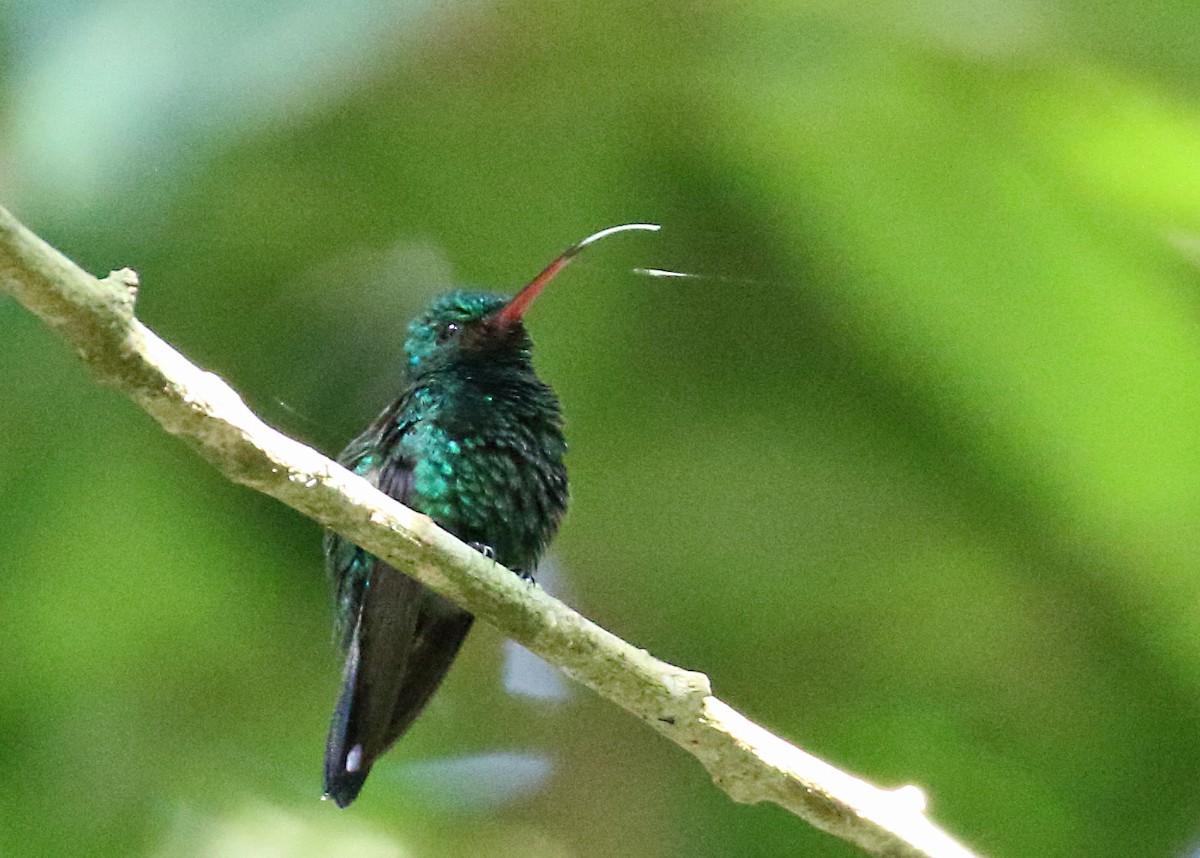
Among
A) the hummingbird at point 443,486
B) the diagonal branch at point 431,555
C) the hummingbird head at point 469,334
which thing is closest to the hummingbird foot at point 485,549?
the hummingbird at point 443,486

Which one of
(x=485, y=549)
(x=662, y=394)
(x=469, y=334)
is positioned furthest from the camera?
(x=662, y=394)

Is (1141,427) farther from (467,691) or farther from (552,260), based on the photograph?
(467,691)

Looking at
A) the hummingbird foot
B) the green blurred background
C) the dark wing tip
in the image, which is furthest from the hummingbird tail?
the green blurred background

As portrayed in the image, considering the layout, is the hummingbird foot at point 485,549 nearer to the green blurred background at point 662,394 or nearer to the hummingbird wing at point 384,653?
the hummingbird wing at point 384,653

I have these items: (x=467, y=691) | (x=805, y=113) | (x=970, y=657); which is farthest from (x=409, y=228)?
(x=970, y=657)

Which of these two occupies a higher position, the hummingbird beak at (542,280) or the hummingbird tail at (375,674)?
the hummingbird beak at (542,280)

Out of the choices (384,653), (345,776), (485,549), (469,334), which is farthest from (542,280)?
(345,776)

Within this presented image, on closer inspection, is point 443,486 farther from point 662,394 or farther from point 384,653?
point 662,394
